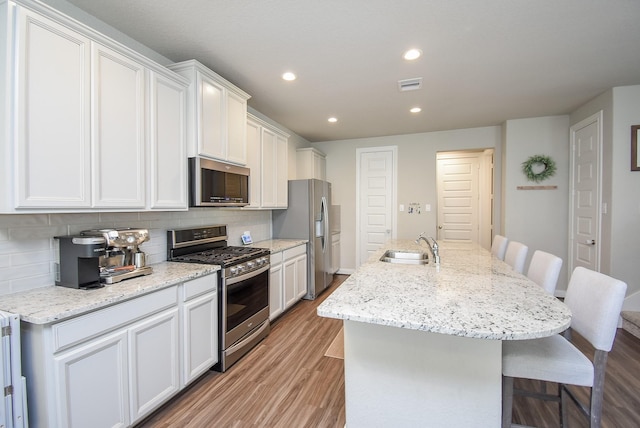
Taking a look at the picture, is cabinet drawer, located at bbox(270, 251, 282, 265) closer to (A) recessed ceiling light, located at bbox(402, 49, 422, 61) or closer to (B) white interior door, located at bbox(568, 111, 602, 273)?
(A) recessed ceiling light, located at bbox(402, 49, 422, 61)

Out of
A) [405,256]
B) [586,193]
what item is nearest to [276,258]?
[405,256]

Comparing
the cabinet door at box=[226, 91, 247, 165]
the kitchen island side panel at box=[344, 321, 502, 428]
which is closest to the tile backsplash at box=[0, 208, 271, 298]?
the cabinet door at box=[226, 91, 247, 165]

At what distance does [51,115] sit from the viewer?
145 centimetres

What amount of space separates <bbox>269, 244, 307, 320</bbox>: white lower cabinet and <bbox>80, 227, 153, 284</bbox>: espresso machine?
1380mm

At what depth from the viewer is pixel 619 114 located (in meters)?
3.03

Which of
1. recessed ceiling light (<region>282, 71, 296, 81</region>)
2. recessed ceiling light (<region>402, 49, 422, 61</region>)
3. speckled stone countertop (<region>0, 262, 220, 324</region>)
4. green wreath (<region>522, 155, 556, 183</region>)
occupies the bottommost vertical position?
speckled stone countertop (<region>0, 262, 220, 324</region>)

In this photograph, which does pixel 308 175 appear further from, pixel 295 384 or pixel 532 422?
pixel 532 422

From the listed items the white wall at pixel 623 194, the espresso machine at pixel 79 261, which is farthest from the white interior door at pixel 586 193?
the espresso machine at pixel 79 261

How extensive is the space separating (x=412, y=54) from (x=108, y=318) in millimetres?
2750

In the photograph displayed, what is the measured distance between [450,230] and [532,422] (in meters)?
4.36

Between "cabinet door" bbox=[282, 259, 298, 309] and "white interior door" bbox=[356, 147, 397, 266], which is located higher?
"white interior door" bbox=[356, 147, 397, 266]

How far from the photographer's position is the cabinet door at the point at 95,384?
1315mm

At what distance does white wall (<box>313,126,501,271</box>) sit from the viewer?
4.64m

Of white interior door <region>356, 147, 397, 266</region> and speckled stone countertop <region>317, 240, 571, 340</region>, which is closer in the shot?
speckled stone countertop <region>317, 240, 571, 340</region>
